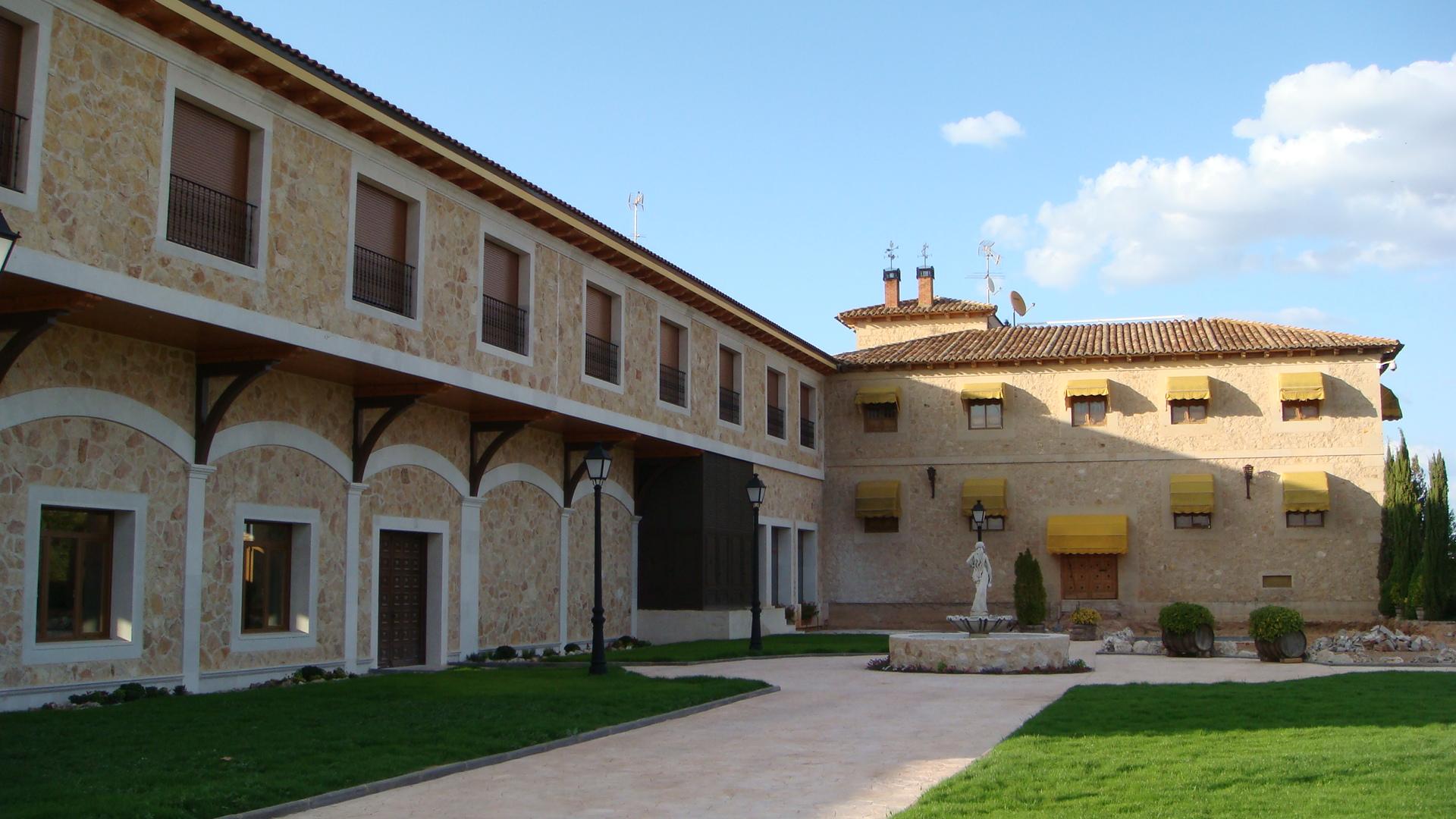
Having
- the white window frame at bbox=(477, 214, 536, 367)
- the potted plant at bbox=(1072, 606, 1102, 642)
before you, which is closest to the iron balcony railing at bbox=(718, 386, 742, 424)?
the white window frame at bbox=(477, 214, 536, 367)

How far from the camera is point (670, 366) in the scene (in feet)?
84.1

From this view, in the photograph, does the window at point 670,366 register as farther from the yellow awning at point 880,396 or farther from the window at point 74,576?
the window at point 74,576

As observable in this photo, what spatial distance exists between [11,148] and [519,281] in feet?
29.7

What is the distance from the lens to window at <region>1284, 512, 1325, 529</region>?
31.9m

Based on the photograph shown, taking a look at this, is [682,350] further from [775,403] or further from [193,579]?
[193,579]

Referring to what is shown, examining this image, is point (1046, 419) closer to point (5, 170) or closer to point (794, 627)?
point (794, 627)

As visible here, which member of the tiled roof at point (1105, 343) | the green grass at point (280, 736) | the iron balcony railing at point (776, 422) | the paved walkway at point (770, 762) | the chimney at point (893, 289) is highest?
the chimney at point (893, 289)

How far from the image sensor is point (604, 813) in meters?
8.13

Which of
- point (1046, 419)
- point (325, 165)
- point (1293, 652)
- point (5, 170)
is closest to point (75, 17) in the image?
point (5, 170)

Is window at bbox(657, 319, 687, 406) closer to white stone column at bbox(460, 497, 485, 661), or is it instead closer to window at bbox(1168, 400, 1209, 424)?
white stone column at bbox(460, 497, 485, 661)

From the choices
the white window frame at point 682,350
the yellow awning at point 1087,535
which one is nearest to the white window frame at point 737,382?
the white window frame at point 682,350

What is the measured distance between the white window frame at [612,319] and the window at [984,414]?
45.9 feet

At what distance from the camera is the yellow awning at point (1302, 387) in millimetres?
31688

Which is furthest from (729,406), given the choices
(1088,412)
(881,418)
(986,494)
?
(1088,412)
